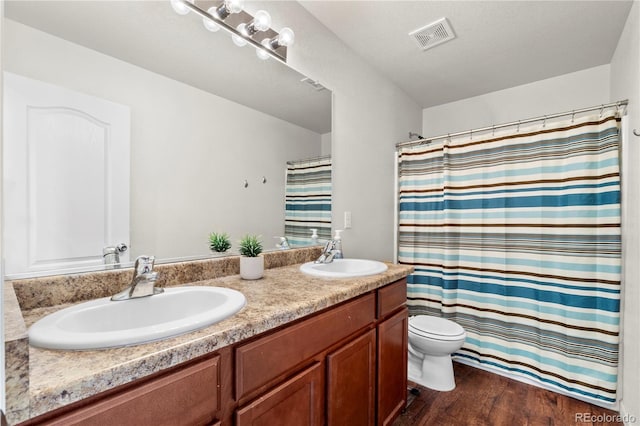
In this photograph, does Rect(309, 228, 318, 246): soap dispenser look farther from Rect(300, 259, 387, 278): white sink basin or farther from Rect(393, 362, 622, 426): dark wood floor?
Rect(393, 362, 622, 426): dark wood floor

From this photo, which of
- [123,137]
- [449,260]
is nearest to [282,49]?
[123,137]

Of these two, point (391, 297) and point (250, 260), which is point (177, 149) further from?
point (391, 297)

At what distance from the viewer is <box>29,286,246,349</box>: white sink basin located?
615 mm

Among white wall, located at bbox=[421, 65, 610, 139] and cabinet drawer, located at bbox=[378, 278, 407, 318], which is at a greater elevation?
white wall, located at bbox=[421, 65, 610, 139]

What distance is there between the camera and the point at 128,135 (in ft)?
3.52

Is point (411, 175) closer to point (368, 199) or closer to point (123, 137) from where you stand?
point (368, 199)

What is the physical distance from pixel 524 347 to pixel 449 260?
73 centimetres

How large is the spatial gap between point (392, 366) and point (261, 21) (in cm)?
183

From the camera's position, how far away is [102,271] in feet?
3.25

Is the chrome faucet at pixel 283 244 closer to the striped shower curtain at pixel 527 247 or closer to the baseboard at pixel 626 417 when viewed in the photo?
the striped shower curtain at pixel 527 247

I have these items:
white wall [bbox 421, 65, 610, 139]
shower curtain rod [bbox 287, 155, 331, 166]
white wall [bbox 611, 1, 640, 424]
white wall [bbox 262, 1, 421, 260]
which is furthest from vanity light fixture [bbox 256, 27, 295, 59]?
white wall [bbox 421, 65, 610, 139]

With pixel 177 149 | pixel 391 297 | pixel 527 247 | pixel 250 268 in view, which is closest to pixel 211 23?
pixel 177 149

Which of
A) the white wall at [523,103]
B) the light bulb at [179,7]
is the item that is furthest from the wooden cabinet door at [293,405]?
the white wall at [523,103]

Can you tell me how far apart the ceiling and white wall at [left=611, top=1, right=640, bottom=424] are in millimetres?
235
